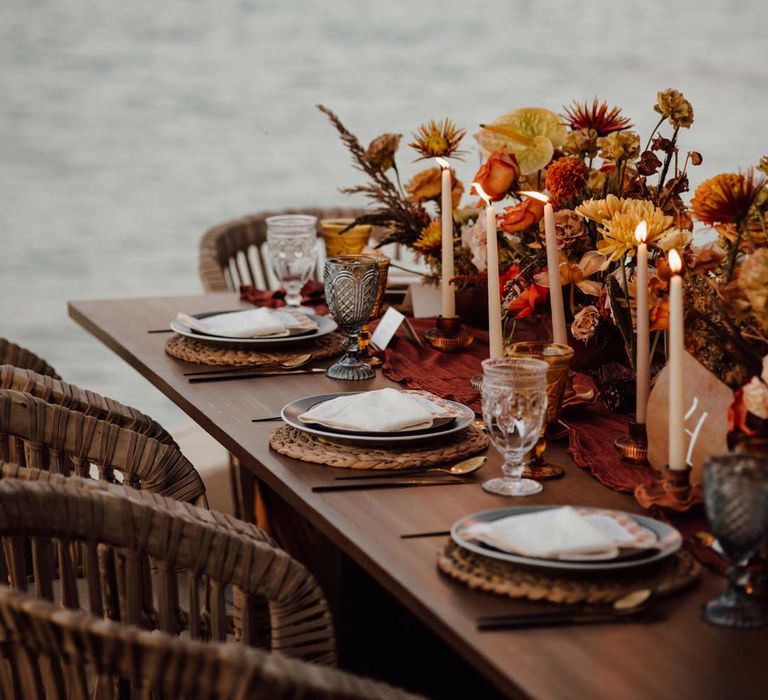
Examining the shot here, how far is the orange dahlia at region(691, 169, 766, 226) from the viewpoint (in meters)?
1.32

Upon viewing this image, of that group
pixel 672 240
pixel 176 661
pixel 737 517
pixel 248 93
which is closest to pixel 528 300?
pixel 672 240

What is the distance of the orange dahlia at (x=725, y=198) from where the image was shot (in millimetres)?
1318

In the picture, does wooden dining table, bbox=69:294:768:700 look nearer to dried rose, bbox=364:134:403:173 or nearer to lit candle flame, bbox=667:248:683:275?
lit candle flame, bbox=667:248:683:275

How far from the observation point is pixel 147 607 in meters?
1.42

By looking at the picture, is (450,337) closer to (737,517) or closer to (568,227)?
(568,227)

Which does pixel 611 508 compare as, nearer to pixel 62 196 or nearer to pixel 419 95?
pixel 62 196

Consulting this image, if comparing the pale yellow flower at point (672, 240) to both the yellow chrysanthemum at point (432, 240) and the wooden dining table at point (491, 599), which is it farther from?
the yellow chrysanthemum at point (432, 240)

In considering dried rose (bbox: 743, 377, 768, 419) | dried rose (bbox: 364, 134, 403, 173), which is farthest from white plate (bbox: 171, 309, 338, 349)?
dried rose (bbox: 743, 377, 768, 419)

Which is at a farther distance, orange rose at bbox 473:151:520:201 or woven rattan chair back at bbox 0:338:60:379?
woven rattan chair back at bbox 0:338:60:379

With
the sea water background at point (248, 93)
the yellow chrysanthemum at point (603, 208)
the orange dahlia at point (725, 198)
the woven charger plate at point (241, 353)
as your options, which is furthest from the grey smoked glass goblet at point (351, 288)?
the sea water background at point (248, 93)

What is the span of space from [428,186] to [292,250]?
0.30m

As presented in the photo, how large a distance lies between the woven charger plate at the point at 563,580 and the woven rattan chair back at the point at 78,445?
57cm

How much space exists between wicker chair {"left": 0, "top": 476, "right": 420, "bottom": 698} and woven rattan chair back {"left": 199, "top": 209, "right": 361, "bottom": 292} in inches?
57.9

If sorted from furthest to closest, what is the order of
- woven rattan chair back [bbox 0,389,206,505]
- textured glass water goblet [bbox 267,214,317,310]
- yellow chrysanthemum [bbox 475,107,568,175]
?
textured glass water goblet [bbox 267,214,317,310] < yellow chrysanthemum [bbox 475,107,568,175] < woven rattan chair back [bbox 0,389,206,505]
